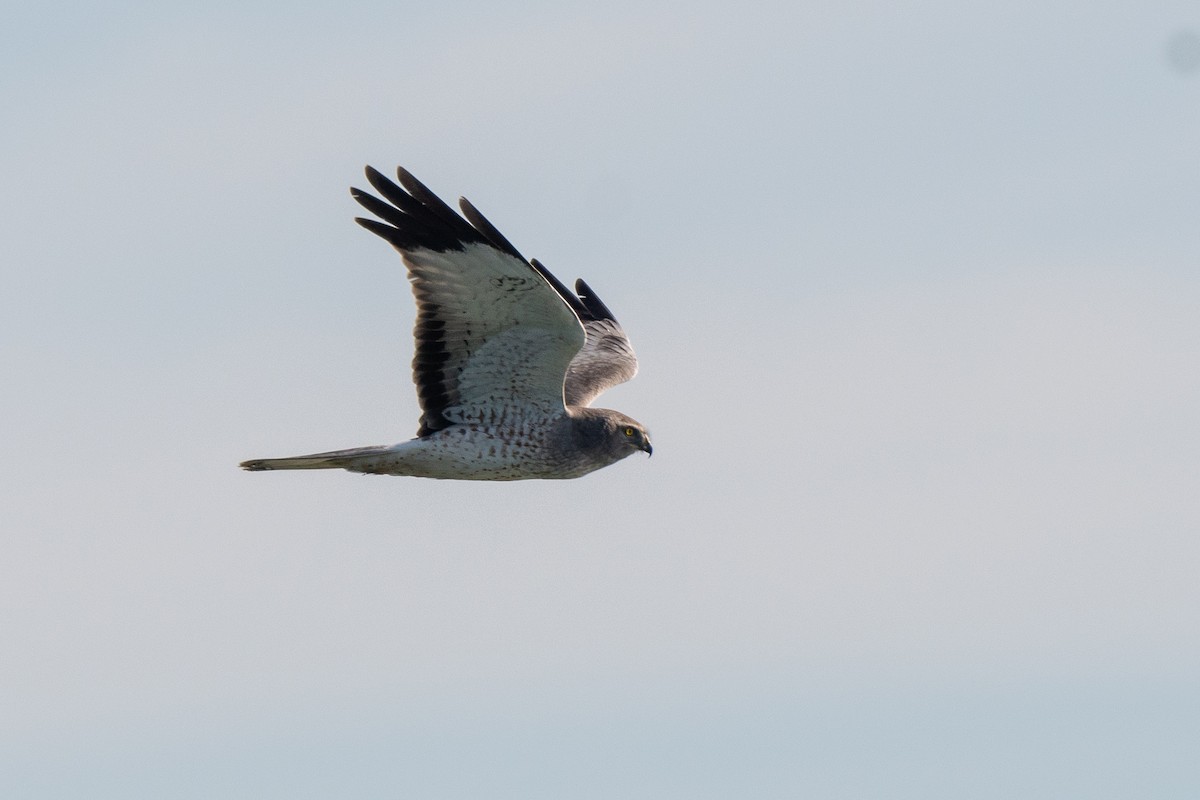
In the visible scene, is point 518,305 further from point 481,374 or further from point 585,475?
point 585,475

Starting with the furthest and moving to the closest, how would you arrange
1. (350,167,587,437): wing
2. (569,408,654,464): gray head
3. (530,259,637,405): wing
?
1. (530,259,637,405): wing
2. (569,408,654,464): gray head
3. (350,167,587,437): wing

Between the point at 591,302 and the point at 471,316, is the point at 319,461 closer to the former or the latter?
the point at 471,316

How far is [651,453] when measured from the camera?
18625mm

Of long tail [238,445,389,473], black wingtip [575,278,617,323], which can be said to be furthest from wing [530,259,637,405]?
long tail [238,445,389,473]

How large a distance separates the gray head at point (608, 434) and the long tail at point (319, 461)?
165 centimetres

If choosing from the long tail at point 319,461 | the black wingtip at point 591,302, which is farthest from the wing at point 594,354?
the long tail at point 319,461

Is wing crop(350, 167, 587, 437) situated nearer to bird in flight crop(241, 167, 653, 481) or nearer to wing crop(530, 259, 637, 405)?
bird in flight crop(241, 167, 653, 481)

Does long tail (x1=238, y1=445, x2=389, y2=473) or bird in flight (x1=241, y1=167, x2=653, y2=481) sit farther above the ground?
bird in flight (x1=241, y1=167, x2=653, y2=481)

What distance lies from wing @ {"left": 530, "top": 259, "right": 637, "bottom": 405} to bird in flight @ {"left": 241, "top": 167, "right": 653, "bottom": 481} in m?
1.52

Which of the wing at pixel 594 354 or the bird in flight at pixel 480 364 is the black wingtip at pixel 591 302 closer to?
the wing at pixel 594 354

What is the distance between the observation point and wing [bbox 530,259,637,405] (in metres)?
20.0

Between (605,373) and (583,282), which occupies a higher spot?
(583,282)

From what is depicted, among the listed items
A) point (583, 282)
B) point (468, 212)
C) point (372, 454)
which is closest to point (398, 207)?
point (468, 212)

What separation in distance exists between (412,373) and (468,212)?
1.70 metres
